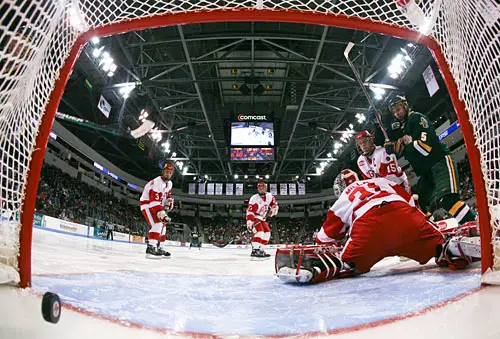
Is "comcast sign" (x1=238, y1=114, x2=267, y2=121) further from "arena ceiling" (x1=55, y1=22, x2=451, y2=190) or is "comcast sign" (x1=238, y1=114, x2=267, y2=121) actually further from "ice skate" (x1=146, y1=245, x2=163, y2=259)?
"ice skate" (x1=146, y1=245, x2=163, y2=259)

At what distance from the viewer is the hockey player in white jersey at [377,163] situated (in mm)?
2939

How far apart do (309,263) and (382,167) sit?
4.54 feet

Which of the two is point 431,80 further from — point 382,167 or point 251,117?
point 382,167

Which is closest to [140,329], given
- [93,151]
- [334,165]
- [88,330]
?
[88,330]

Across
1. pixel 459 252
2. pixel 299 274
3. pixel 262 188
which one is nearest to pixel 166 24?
pixel 299 274

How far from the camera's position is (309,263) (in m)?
2.04

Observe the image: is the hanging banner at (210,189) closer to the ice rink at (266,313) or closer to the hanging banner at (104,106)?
the hanging banner at (104,106)

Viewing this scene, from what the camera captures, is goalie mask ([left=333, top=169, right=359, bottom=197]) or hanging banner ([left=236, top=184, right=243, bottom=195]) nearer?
goalie mask ([left=333, top=169, right=359, bottom=197])

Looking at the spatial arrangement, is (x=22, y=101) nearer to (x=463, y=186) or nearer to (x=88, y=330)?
(x=88, y=330)

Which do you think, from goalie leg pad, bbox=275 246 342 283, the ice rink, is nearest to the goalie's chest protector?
goalie leg pad, bbox=275 246 342 283

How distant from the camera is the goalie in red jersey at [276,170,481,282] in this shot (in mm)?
1961

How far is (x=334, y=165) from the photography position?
67.5ft

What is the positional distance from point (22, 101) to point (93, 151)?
1710cm

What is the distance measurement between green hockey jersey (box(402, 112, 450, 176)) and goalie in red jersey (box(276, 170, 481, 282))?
947mm
